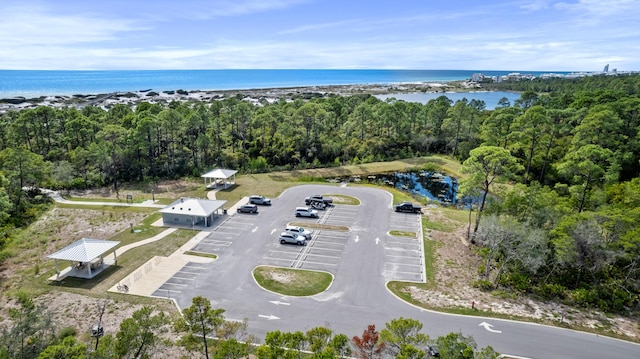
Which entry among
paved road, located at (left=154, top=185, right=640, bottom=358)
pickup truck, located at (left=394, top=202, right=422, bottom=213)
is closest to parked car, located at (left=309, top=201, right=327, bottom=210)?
paved road, located at (left=154, top=185, right=640, bottom=358)

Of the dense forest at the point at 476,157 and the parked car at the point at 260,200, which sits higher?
the dense forest at the point at 476,157

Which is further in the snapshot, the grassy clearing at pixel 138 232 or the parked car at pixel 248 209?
the parked car at pixel 248 209

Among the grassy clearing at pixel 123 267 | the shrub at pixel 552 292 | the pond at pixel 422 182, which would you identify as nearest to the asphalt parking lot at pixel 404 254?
the shrub at pixel 552 292

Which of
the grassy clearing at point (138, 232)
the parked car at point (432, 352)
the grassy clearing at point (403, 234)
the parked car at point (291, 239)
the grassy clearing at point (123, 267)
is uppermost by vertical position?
the parked car at point (432, 352)

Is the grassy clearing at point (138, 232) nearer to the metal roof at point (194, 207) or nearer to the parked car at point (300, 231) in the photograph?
the metal roof at point (194, 207)

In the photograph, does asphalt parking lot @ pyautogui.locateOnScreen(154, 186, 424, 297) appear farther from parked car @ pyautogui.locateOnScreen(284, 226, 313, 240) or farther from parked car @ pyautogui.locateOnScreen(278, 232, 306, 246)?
parked car @ pyautogui.locateOnScreen(284, 226, 313, 240)

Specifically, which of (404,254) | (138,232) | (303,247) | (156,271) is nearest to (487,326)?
(404,254)
